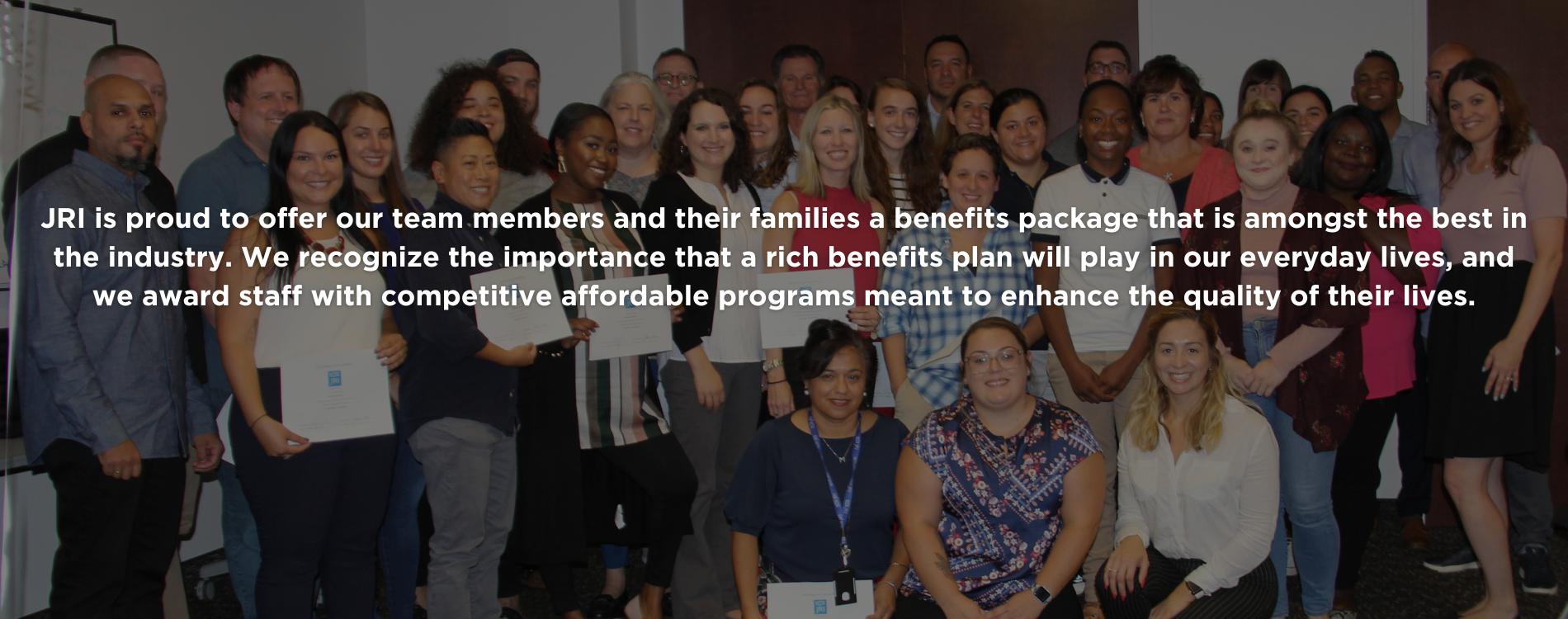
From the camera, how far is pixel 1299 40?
5051 mm

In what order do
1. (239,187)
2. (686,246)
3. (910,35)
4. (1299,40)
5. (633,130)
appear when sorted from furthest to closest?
(910,35)
(1299,40)
(633,130)
(686,246)
(239,187)

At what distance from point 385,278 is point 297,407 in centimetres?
48

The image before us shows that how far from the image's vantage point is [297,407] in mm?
2570

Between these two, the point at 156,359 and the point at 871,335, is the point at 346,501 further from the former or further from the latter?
the point at 871,335

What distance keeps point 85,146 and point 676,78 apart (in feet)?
8.43

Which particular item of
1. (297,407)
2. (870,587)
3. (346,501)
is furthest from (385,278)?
(870,587)

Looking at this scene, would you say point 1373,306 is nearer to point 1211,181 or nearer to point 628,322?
point 1211,181

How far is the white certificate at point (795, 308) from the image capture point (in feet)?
10.6

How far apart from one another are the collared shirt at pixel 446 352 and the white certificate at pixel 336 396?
0.19 m

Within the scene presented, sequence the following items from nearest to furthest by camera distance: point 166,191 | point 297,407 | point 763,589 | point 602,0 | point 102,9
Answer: point 297,407 → point 763,589 → point 166,191 → point 102,9 → point 602,0

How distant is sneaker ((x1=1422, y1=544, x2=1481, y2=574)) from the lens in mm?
3953

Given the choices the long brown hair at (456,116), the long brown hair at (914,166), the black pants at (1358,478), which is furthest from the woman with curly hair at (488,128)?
the black pants at (1358,478)

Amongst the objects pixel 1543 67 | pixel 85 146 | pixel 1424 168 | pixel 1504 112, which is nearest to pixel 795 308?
pixel 85 146

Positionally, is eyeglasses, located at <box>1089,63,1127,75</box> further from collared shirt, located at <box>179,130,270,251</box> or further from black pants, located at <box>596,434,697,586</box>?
collared shirt, located at <box>179,130,270,251</box>
